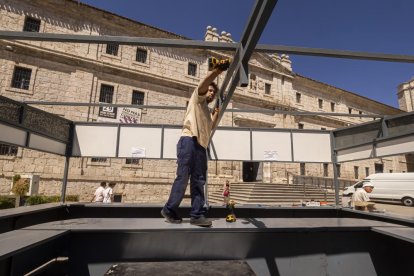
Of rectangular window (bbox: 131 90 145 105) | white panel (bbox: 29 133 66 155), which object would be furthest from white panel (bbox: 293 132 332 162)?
rectangular window (bbox: 131 90 145 105)

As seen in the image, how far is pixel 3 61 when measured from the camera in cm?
1510

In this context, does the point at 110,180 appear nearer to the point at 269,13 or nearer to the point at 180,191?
the point at 180,191

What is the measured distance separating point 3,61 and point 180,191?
17736 millimetres

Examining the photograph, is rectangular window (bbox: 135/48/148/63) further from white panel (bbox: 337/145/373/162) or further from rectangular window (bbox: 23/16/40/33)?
white panel (bbox: 337/145/373/162)

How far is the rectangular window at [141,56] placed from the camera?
19.9m

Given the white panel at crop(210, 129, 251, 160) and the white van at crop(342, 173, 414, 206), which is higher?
the white panel at crop(210, 129, 251, 160)

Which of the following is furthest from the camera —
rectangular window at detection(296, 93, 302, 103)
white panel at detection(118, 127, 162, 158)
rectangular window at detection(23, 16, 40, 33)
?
rectangular window at detection(296, 93, 302, 103)

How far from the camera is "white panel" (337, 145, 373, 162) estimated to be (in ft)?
21.1

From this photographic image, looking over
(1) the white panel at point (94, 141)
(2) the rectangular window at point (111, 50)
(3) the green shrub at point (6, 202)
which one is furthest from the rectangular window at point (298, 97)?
(3) the green shrub at point (6, 202)

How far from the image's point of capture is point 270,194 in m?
18.3

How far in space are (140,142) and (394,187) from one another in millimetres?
20398

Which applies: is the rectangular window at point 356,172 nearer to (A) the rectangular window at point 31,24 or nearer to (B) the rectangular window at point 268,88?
(B) the rectangular window at point 268,88

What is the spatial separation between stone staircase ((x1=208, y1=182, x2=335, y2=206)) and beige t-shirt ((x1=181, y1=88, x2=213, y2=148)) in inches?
572

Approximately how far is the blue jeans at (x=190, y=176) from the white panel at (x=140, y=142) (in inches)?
164
